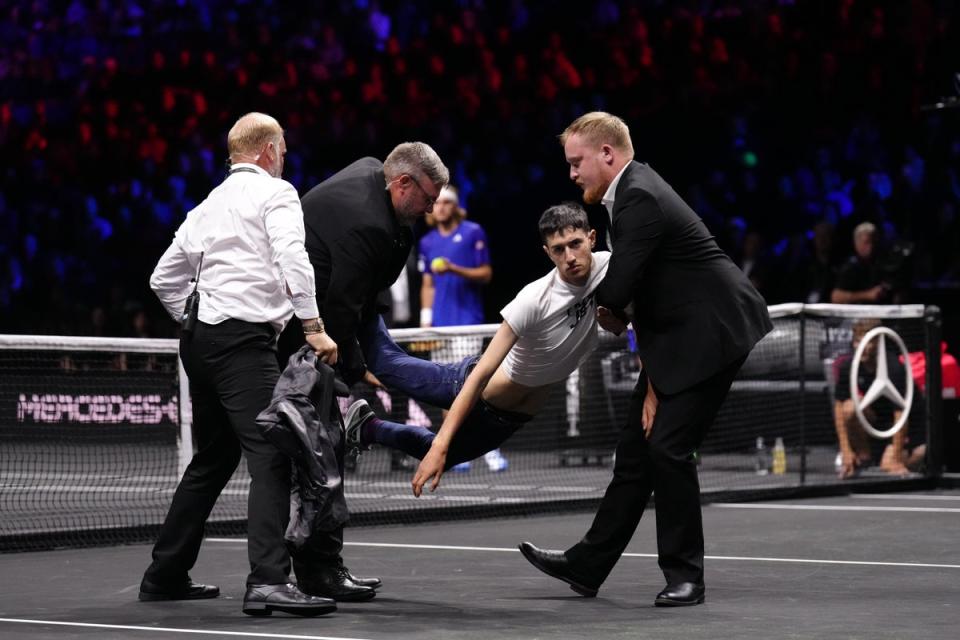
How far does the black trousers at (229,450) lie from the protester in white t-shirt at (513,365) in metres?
0.61

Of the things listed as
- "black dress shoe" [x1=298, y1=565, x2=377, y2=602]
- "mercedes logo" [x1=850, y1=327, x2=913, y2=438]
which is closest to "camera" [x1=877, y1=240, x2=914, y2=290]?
"mercedes logo" [x1=850, y1=327, x2=913, y2=438]

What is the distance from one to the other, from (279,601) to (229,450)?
0.85 metres

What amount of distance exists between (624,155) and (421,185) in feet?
2.59

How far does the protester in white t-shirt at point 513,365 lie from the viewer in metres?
5.97

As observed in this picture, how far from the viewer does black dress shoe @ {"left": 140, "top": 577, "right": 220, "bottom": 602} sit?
19.7 feet

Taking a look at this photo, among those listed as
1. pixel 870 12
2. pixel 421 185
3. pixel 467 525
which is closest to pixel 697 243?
pixel 421 185

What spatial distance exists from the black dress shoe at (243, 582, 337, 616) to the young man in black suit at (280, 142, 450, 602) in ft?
1.46

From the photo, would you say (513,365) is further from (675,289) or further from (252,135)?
(252,135)

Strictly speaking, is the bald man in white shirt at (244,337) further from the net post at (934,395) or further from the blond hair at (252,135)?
the net post at (934,395)

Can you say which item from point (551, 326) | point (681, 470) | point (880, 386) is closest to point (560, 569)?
point (681, 470)

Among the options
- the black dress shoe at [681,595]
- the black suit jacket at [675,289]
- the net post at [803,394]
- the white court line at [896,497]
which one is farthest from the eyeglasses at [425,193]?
the white court line at [896,497]

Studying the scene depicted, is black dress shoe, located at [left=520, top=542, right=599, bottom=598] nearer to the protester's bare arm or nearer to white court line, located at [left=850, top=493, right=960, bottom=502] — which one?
the protester's bare arm

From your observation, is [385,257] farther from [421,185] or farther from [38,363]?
[38,363]

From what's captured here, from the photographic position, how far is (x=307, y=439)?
5.50 m
